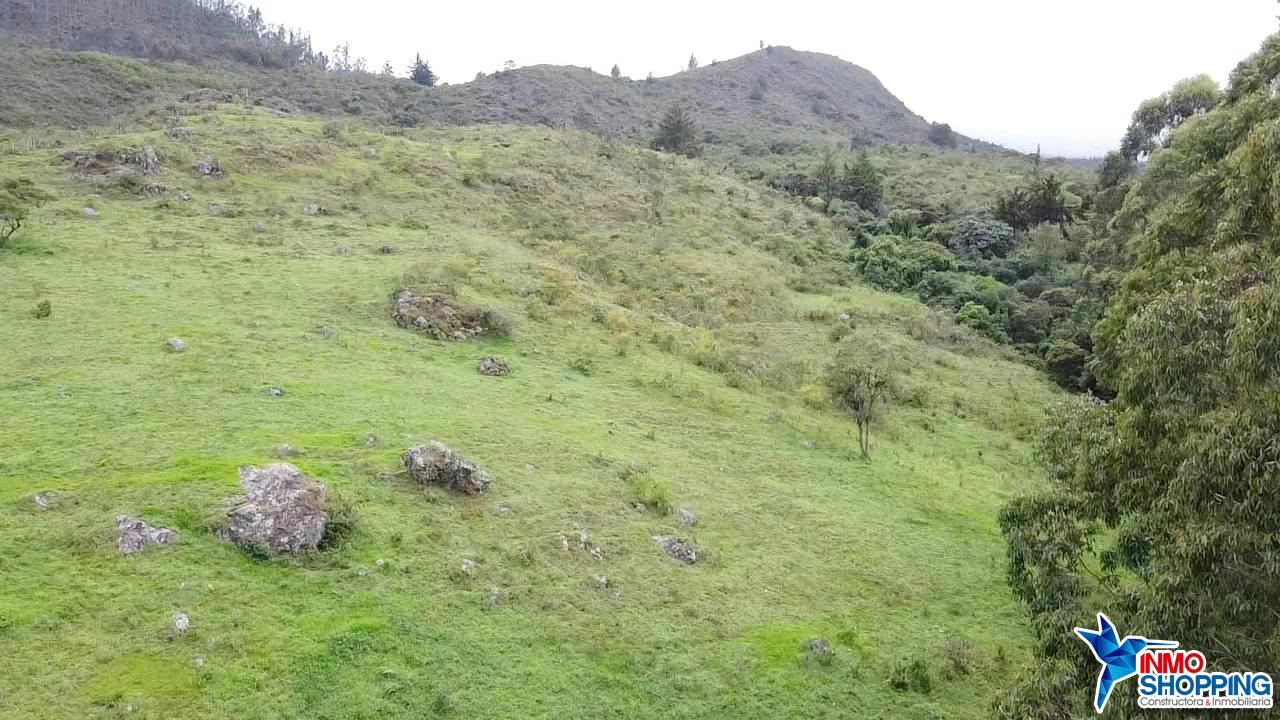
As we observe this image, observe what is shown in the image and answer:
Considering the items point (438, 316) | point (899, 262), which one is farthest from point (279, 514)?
point (899, 262)

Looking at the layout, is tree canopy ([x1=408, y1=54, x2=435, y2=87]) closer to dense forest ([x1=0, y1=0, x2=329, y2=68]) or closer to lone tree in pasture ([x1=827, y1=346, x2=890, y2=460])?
dense forest ([x1=0, y1=0, x2=329, y2=68])

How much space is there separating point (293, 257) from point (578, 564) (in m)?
22.4

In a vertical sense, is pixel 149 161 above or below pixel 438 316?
above

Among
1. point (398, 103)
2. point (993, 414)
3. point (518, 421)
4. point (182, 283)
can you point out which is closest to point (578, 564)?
point (518, 421)

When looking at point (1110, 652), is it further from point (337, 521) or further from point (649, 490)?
point (337, 521)

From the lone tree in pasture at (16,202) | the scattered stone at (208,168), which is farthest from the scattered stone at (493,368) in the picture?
the scattered stone at (208,168)

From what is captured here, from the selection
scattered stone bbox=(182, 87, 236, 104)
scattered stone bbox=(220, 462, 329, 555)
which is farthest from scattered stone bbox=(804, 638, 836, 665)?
scattered stone bbox=(182, 87, 236, 104)

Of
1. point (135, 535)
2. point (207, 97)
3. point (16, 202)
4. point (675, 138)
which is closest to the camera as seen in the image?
point (135, 535)

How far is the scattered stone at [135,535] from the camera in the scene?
12281mm

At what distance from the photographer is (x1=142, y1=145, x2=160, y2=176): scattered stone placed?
124 feet

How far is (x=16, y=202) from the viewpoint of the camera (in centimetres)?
3042

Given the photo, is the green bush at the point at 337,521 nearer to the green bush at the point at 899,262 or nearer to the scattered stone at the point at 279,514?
the scattered stone at the point at 279,514

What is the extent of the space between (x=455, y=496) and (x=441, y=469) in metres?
0.60

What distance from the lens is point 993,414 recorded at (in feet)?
97.9
